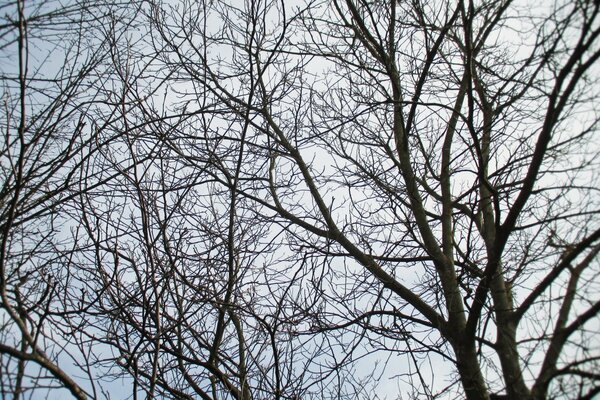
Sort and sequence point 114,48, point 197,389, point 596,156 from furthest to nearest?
point 197,389 < point 114,48 < point 596,156

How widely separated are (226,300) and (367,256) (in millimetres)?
1475

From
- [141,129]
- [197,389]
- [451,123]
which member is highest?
[451,123]

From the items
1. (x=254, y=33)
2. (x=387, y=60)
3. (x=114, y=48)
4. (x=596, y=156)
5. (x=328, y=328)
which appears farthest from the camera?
(x=387, y=60)

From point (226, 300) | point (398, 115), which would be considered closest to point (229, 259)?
point (226, 300)

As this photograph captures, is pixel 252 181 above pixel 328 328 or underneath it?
above

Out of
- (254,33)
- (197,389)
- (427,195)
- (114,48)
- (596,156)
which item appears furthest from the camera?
(427,195)

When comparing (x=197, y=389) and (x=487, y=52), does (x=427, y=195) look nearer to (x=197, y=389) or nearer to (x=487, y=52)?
(x=487, y=52)

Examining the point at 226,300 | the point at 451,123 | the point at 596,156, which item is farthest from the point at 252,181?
the point at 596,156

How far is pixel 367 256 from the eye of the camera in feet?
15.1

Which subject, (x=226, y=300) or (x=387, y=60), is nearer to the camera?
(x=226, y=300)

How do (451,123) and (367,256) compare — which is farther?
(451,123)

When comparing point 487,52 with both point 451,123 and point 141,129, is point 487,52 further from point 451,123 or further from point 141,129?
point 141,129

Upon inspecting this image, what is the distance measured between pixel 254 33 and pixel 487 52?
2056 millimetres

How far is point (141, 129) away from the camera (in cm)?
364
